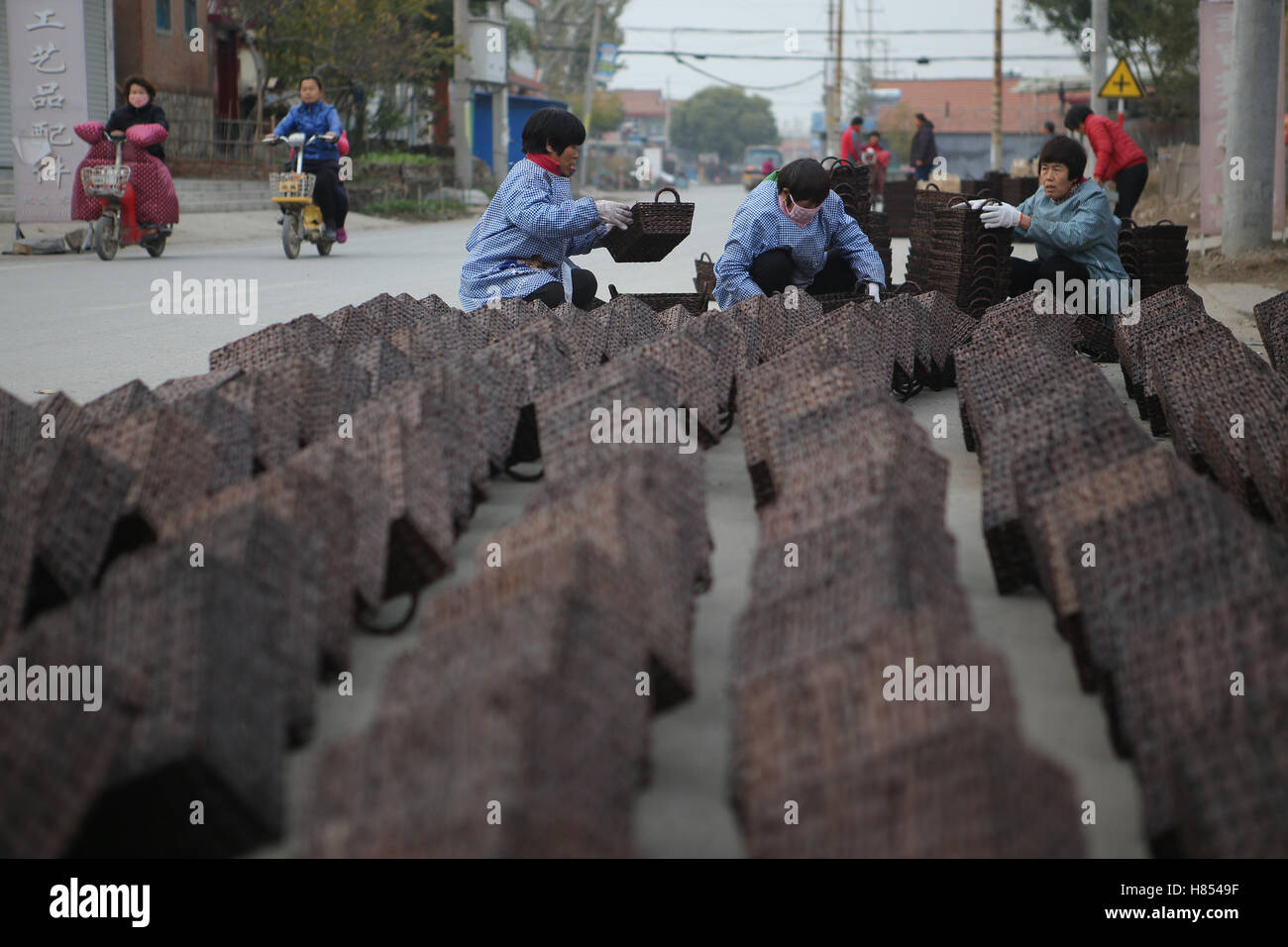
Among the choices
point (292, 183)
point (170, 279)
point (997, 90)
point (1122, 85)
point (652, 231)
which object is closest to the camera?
point (652, 231)

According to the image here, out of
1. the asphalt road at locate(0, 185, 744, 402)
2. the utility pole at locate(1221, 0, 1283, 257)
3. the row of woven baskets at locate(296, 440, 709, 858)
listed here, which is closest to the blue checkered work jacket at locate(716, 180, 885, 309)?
the asphalt road at locate(0, 185, 744, 402)

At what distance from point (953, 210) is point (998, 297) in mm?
494

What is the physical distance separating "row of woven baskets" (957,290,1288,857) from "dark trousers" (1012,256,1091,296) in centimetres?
316

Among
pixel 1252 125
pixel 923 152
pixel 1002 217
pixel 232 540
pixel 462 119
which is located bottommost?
pixel 232 540

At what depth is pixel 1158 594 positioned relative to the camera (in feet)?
7.26

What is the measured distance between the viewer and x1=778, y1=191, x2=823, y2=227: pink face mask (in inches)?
242

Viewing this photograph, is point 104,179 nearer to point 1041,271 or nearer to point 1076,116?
point 1076,116

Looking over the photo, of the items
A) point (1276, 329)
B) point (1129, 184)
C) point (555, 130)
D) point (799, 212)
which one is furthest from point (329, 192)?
point (1276, 329)

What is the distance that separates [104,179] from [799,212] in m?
8.02

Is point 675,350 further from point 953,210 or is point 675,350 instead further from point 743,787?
point 953,210

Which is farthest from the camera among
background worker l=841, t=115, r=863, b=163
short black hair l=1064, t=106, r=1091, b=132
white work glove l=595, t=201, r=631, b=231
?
background worker l=841, t=115, r=863, b=163

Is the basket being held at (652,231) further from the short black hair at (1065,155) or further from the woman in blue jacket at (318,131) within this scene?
the woman in blue jacket at (318,131)

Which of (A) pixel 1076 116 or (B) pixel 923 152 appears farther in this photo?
(B) pixel 923 152

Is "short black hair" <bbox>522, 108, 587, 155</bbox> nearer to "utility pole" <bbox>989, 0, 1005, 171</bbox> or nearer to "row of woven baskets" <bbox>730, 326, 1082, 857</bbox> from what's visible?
"row of woven baskets" <bbox>730, 326, 1082, 857</bbox>
